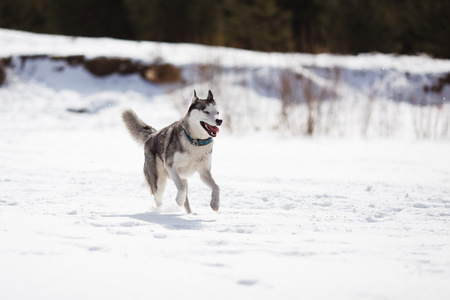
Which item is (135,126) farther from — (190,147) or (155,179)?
(190,147)

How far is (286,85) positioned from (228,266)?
8.83m

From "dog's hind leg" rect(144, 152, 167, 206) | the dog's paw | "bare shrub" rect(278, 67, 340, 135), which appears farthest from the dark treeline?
the dog's paw

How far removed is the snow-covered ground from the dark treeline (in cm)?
1124

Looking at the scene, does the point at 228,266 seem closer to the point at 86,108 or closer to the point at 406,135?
the point at 406,135

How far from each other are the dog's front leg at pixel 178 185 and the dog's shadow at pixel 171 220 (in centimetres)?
14

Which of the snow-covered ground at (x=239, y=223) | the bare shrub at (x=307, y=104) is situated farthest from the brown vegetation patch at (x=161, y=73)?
the snow-covered ground at (x=239, y=223)

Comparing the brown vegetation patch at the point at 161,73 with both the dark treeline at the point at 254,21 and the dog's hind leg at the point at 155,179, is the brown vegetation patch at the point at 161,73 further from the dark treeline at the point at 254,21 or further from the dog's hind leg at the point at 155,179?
the dog's hind leg at the point at 155,179

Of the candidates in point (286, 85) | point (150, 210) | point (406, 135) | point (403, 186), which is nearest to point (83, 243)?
point (150, 210)

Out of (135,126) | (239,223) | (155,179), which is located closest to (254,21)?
(135,126)

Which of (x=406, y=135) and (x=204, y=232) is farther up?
(x=406, y=135)

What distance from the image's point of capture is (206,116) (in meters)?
4.52

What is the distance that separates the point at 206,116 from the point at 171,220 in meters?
0.96

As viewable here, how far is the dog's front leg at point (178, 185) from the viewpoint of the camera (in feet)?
14.8

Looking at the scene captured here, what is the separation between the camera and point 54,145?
9922mm
